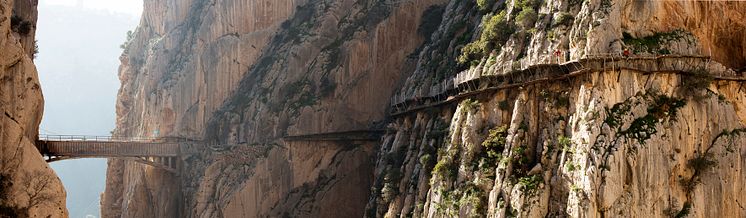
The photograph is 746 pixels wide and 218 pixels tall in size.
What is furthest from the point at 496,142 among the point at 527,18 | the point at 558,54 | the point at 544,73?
the point at 527,18

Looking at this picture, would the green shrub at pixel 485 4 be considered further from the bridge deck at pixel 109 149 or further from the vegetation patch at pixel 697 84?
the bridge deck at pixel 109 149

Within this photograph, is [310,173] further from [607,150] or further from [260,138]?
[607,150]

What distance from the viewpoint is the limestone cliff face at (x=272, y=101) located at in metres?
66.6

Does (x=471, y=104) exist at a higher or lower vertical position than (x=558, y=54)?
lower

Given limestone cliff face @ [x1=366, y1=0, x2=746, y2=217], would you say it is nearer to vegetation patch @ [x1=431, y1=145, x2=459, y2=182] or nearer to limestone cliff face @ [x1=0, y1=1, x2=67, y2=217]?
vegetation patch @ [x1=431, y1=145, x2=459, y2=182]

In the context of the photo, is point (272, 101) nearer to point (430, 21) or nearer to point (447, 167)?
point (430, 21)

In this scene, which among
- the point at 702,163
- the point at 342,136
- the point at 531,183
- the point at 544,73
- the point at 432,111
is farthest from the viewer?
the point at 342,136

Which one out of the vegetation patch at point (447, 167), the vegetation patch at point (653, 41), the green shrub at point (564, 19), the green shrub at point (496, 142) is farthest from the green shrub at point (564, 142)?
the vegetation patch at point (447, 167)

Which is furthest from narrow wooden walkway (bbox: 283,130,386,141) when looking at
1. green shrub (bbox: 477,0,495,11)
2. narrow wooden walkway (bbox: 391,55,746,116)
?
green shrub (bbox: 477,0,495,11)

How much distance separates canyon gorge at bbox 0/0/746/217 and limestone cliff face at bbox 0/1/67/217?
3.8 inches

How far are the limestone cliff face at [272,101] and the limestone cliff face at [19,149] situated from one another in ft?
94.2

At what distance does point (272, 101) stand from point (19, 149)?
114ft

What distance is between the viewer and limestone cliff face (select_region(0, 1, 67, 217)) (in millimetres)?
36125

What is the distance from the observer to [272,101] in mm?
71062
